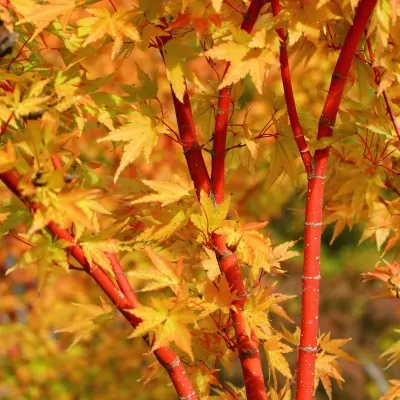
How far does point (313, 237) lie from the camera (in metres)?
1.45

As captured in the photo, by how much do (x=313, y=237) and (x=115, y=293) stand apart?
41 centimetres

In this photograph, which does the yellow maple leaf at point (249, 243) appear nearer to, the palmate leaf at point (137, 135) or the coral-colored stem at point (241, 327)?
the coral-colored stem at point (241, 327)

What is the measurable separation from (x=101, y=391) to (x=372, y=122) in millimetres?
2604

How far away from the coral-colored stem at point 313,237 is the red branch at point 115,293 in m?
0.24

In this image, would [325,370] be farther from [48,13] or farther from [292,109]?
[48,13]

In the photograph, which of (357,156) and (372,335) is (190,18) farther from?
(372,335)

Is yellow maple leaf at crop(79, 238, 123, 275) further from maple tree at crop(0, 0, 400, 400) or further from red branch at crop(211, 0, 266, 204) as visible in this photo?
red branch at crop(211, 0, 266, 204)

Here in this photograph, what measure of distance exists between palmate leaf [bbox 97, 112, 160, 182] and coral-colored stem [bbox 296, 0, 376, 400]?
33 centimetres

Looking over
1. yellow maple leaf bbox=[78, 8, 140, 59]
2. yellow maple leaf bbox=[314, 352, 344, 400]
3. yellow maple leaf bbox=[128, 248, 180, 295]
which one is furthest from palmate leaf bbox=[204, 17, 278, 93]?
yellow maple leaf bbox=[314, 352, 344, 400]

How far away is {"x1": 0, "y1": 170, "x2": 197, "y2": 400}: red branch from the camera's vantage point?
4.17ft

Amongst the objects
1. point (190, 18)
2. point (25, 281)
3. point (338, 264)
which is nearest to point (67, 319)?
point (25, 281)

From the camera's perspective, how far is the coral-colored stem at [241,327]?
1.46 m

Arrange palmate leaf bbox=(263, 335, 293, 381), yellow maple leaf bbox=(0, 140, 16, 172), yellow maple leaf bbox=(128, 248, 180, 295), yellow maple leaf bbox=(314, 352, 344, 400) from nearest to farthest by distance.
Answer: yellow maple leaf bbox=(0, 140, 16, 172) < yellow maple leaf bbox=(128, 248, 180, 295) < palmate leaf bbox=(263, 335, 293, 381) < yellow maple leaf bbox=(314, 352, 344, 400)

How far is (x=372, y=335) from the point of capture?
18.4 feet
